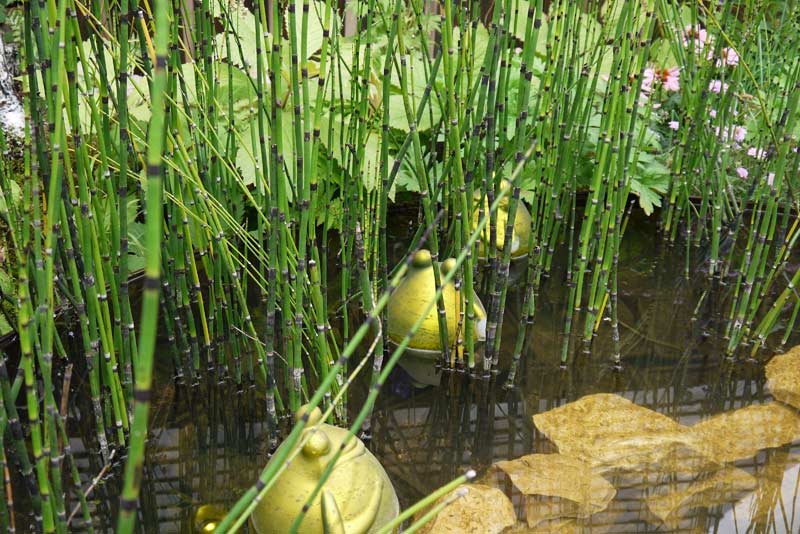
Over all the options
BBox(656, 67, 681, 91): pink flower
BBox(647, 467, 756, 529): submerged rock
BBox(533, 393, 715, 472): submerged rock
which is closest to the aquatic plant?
BBox(656, 67, 681, 91): pink flower

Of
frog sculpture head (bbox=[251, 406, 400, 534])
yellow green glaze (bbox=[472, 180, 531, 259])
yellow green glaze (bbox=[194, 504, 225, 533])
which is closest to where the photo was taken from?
frog sculpture head (bbox=[251, 406, 400, 534])

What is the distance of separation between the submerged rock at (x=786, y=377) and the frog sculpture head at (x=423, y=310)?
521 mm

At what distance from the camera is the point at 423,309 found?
1411mm

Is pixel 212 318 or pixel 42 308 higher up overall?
pixel 42 308

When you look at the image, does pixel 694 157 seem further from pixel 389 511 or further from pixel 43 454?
pixel 43 454

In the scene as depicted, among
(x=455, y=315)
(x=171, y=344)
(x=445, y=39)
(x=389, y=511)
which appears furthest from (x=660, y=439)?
(x=171, y=344)

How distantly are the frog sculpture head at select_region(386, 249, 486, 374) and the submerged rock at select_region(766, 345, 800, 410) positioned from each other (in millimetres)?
521

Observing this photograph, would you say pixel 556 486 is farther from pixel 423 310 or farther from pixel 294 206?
pixel 294 206

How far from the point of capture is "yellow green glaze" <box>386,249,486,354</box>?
56.2 inches

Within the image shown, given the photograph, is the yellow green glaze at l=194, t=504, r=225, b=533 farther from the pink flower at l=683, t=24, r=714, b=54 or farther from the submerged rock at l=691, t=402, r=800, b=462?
the pink flower at l=683, t=24, r=714, b=54

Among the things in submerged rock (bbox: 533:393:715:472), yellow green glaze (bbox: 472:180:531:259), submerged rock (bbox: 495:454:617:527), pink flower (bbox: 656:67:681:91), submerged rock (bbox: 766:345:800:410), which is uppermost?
pink flower (bbox: 656:67:681:91)

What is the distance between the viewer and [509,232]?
4.43 ft

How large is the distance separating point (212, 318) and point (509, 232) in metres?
0.55

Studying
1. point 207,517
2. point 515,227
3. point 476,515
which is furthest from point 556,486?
point 515,227
